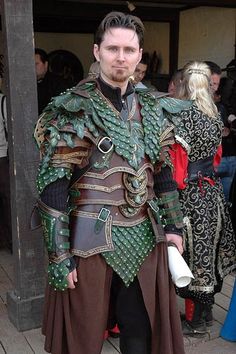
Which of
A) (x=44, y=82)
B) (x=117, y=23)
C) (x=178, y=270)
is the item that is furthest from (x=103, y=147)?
(x=44, y=82)

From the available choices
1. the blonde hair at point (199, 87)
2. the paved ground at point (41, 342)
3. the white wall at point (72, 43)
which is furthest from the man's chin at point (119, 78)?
the white wall at point (72, 43)

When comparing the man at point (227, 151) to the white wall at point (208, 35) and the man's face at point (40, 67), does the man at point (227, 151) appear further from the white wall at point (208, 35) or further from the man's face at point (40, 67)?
the white wall at point (208, 35)

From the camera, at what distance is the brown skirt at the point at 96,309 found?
6.31ft

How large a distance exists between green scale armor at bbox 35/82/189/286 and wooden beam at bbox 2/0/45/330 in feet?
2.78

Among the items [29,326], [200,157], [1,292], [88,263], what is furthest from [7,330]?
[200,157]

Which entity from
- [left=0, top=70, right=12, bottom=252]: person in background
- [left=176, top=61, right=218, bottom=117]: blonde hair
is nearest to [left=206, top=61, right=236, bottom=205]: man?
[left=176, top=61, right=218, bottom=117]: blonde hair

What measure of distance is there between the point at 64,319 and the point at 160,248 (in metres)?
0.49

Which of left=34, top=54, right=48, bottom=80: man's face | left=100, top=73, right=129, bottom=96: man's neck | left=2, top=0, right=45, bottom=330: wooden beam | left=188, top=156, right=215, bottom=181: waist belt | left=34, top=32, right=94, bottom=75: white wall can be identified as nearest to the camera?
left=100, top=73, right=129, bottom=96: man's neck

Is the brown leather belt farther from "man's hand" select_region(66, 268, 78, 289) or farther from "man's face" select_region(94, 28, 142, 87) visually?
"man's face" select_region(94, 28, 142, 87)

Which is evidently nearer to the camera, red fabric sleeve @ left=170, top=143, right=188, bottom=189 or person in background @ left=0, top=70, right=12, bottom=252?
red fabric sleeve @ left=170, top=143, right=188, bottom=189

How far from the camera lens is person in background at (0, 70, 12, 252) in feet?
13.9

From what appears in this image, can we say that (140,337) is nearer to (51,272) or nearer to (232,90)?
(51,272)

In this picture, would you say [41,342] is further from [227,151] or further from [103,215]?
[227,151]

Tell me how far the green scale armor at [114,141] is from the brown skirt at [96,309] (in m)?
0.06
